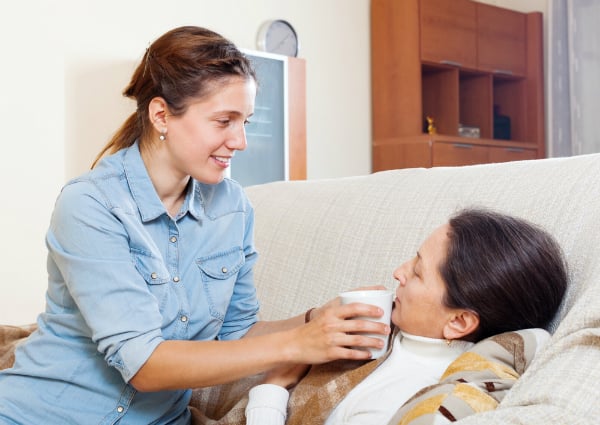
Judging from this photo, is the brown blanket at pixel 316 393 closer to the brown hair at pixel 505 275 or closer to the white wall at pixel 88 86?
the brown hair at pixel 505 275

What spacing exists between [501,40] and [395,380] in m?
4.71

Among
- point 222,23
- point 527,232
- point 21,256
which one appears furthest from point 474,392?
point 222,23

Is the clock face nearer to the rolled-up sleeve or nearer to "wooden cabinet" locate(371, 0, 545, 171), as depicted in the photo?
"wooden cabinet" locate(371, 0, 545, 171)

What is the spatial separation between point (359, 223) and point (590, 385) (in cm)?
82

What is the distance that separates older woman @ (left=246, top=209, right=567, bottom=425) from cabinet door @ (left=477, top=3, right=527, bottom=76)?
4352mm

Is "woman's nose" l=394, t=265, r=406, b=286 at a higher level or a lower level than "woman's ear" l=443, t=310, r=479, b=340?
higher

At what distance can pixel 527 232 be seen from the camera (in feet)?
3.82

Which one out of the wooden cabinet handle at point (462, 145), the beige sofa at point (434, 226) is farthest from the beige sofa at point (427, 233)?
the wooden cabinet handle at point (462, 145)

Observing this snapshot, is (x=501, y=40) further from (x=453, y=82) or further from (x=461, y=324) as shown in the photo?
(x=461, y=324)

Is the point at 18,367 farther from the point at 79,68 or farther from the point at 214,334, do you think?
the point at 79,68

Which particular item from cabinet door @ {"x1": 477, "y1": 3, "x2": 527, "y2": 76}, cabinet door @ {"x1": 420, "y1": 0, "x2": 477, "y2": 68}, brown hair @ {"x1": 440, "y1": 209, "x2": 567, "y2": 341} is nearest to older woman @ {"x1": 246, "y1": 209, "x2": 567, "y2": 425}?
brown hair @ {"x1": 440, "y1": 209, "x2": 567, "y2": 341}

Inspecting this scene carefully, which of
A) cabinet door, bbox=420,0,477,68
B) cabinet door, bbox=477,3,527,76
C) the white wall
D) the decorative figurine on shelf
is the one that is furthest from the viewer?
cabinet door, bbox=477,3,527,76

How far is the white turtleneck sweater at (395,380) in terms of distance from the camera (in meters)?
1.15

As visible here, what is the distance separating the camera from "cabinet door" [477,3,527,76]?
5348 mm
